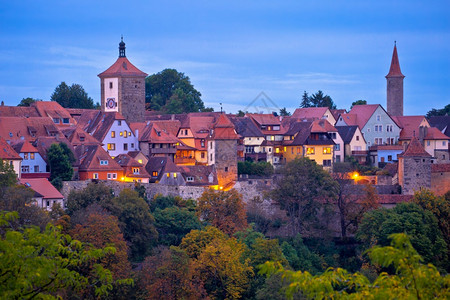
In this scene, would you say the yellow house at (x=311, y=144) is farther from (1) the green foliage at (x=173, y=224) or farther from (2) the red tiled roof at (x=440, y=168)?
(1) the green foliage at (x=173, y=224)

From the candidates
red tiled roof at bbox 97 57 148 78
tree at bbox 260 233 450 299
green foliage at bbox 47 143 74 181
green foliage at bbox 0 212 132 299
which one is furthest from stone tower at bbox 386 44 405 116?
tree at bbox 260 233 450 299

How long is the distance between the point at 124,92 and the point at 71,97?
29346 millimetres

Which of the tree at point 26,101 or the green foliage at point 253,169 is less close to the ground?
the tree at point 26,101

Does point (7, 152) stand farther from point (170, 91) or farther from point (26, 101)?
point (170, 91)

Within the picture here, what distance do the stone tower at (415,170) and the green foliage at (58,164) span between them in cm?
2102

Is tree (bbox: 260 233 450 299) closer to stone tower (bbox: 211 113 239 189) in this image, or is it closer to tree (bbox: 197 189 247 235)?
tree (bbox: 197 189 247 235)

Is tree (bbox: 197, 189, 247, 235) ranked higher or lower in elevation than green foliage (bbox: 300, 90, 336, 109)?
lower

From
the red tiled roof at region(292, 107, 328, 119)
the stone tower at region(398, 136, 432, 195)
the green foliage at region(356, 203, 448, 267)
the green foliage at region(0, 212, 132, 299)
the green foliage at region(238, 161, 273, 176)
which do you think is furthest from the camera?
the red tiled roof at region(292, 107, 328, 119)

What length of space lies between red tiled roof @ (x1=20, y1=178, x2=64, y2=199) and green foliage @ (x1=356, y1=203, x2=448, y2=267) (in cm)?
1723

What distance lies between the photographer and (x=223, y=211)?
5059 centimetres

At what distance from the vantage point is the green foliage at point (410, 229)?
151 ft

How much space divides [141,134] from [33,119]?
778 cm

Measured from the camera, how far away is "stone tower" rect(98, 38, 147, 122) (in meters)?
65.2

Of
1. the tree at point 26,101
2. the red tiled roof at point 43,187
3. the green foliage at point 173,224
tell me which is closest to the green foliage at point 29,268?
the green foliage at point 173,224
